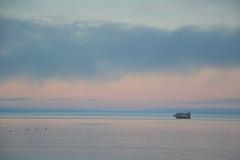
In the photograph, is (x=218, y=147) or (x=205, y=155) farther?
(x=218, y=147)

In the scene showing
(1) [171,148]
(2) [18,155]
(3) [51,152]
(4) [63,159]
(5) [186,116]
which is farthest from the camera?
(5) [186,116]

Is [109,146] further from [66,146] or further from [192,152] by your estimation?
[192,152]

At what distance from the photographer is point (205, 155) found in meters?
11.2

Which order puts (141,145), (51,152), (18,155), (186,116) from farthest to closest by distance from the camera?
(186,116) < (141,145) < (51,152) < (18,155)

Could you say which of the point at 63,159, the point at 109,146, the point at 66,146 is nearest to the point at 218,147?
the point at 109,146

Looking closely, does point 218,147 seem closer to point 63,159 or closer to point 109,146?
point 109,146

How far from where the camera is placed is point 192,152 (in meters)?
11.7

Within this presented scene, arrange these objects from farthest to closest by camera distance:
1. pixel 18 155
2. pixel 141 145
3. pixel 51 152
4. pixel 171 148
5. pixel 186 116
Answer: pixel 186 116 → pixel 141 145 → pixel 171 148 → pixel 51 152 → pixel 18 155

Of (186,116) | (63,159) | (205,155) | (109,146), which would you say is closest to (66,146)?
(109,146)

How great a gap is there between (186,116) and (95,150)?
27.7 metres

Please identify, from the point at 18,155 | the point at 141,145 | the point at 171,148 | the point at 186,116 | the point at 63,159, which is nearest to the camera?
the point at 63,159

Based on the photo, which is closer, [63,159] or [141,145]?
[63,159]

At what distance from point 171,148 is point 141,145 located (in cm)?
128

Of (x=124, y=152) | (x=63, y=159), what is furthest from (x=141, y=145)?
(x=63, y=159)
